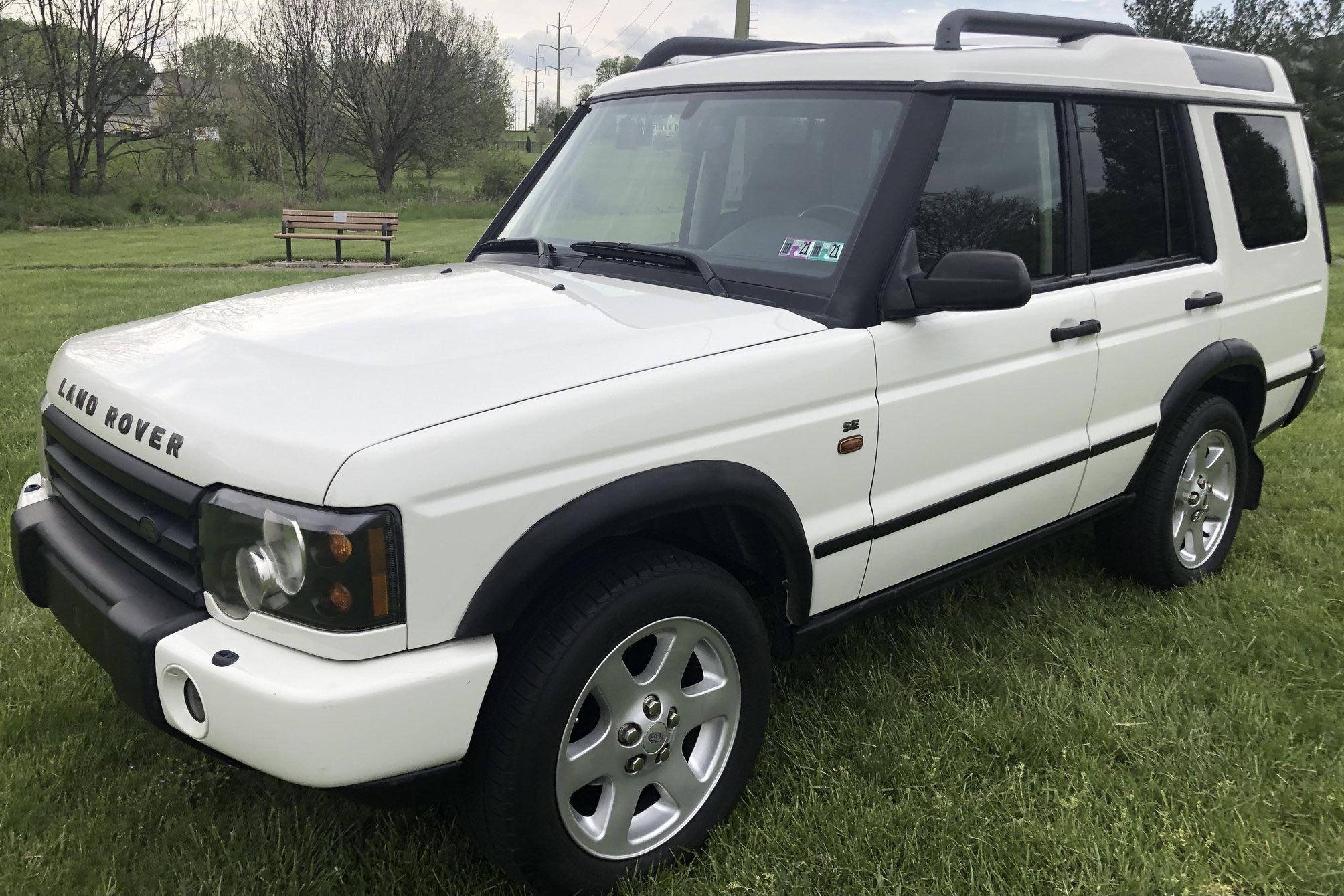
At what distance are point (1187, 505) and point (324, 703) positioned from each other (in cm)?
344

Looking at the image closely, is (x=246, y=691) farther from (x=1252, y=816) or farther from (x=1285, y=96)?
(x=1285, y=96)

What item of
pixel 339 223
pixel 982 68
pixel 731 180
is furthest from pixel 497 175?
pixel 982 68

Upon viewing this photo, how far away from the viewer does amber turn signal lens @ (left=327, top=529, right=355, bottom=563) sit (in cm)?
181

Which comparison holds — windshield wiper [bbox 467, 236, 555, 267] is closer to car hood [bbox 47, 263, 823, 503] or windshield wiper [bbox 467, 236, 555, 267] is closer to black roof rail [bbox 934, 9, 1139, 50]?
car hood [bbox 47, 263, 823, 503]

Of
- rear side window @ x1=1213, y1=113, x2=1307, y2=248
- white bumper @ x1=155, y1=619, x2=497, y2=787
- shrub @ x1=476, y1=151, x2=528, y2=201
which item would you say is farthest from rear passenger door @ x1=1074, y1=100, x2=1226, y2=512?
shrub @ x1=476, y1=151, x2=528, y2=201

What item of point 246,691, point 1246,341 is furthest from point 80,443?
point 1246,341

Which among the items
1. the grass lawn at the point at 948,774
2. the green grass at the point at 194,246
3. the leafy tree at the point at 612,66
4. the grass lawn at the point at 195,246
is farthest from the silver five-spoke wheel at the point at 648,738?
A: the leafy tree at the point at 612,66

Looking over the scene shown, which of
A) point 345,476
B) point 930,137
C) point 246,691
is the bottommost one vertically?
point 246,691

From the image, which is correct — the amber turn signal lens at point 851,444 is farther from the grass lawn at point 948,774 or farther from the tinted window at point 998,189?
the grass lawn at point 948,774

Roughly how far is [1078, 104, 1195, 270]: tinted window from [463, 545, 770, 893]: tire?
6.32 ft

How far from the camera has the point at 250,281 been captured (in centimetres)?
1302

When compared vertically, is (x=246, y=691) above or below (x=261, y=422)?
below

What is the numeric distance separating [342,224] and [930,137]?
56.5ft

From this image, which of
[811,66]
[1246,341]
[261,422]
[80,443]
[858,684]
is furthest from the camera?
[1246,341]
